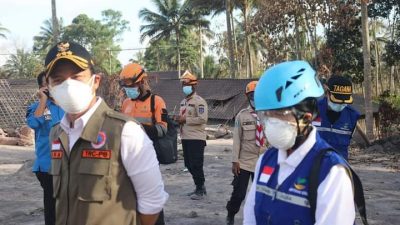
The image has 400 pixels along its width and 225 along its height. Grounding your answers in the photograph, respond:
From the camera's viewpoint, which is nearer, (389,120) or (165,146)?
(165,146)

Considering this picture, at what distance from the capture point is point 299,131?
2043mm

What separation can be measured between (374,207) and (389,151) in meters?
7.35

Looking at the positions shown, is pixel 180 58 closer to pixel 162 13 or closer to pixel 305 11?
pixel 162 13

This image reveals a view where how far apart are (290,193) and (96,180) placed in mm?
871

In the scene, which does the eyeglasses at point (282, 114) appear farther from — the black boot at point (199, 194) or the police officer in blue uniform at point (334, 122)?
the black boot at point (199, 194)

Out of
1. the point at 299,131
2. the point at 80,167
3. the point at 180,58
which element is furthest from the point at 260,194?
the point at 180,58

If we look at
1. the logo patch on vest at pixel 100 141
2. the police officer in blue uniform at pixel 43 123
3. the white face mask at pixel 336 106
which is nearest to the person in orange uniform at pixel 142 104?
the police officer in blue uniform at pixel 43 123

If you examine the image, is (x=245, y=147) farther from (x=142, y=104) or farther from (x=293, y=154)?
(x=293, y=154)

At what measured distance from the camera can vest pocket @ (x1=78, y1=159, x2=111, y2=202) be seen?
2.17 metres

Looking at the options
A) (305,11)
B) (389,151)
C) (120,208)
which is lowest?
(389,151)

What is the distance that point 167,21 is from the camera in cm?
4531

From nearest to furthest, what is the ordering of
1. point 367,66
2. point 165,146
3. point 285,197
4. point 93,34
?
point 285,197 → point 165,146 → point 367,66 → point 93,34

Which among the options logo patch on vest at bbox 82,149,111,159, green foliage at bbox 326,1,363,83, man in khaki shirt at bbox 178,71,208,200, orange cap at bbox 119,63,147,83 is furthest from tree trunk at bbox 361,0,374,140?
logo patch on vest at bbox 82,149,111,159

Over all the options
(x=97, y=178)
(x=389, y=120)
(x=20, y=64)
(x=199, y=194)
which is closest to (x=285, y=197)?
(x=97, y=178)
